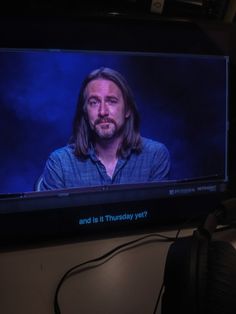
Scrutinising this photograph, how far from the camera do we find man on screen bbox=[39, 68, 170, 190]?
33.0 inches

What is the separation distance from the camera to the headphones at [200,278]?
53cm

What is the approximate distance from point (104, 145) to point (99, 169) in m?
0.05

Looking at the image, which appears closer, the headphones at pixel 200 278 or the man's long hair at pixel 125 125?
the headphones at pixel 200 278

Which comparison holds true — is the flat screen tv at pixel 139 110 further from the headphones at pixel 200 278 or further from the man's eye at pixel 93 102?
the headphones at pixel 200 278

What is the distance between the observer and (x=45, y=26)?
0.79 m

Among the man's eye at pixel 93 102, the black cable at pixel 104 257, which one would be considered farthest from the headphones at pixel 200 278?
the man's eye at pixel 93 102

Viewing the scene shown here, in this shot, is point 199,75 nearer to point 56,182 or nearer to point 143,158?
point 143,158

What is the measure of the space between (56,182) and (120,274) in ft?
0.71

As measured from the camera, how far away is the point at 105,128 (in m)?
0.85

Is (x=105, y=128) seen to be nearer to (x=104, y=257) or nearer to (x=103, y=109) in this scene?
(x=103, y=109)

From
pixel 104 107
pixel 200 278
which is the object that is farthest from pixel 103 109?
pixel 200 278

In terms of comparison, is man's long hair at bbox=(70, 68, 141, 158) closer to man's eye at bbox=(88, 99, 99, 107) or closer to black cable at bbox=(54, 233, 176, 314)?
man's eye at bbox=(88, 99, 99, 107)

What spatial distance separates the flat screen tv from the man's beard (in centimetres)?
5

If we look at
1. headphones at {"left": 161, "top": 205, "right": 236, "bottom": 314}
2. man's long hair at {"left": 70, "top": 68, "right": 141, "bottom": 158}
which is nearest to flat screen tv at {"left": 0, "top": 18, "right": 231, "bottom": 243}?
man's long hair at {"left": 70, "top": 68, "right": 141, "bottom": 158}
